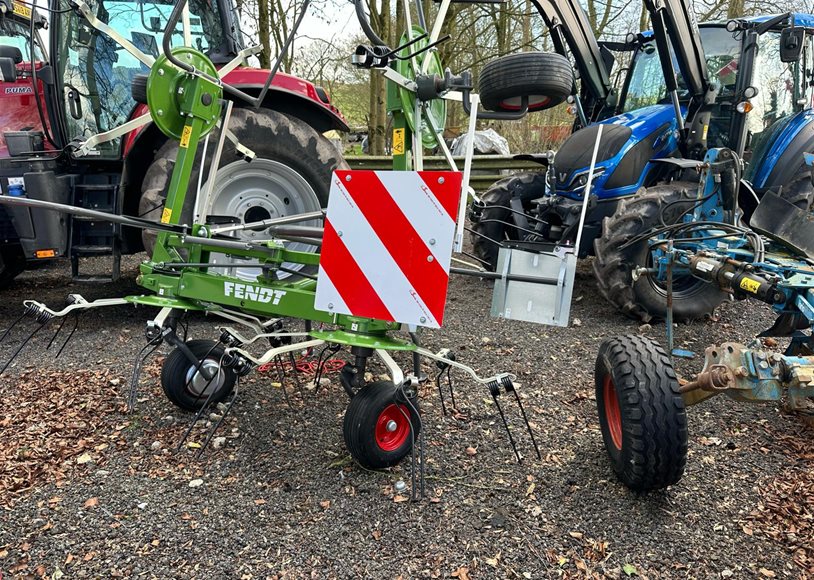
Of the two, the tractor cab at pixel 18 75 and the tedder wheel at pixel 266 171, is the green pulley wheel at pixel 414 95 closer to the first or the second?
the tedder wheel at pixel 266 171

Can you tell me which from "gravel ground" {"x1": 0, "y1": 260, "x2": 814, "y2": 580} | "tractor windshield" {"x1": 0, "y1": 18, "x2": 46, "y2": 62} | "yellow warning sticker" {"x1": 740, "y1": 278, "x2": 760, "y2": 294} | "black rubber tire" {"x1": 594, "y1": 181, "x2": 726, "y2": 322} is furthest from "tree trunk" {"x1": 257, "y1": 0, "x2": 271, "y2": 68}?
"yellow warning sticker" {"x1": 740, "y1": 278, "x2": 760, "y2": 294}

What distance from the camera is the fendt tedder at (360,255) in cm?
231

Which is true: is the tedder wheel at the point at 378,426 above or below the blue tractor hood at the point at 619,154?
below

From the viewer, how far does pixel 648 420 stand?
221 cm

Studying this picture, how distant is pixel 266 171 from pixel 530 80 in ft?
7.68

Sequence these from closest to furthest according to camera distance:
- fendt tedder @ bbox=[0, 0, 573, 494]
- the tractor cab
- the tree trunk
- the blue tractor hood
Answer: fendt tedder @ bbox=[0, 0, 573, 494], the tractor cab, the blue tractor hood, the tree trunk

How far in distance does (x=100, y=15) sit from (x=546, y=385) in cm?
391

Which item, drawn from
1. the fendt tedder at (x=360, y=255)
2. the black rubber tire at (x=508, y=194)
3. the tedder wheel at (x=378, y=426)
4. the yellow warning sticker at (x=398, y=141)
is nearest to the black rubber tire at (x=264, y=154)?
the fendt tedder at (x=360, y=255)

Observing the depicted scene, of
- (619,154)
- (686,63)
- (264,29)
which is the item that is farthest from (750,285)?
(264,29)

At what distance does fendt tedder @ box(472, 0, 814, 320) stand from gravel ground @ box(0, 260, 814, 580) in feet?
5.01

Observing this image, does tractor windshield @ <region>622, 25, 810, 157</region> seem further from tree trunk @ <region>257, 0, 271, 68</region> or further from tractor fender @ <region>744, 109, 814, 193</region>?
tree trunk @ <region>257, 0, 271, 68</region>

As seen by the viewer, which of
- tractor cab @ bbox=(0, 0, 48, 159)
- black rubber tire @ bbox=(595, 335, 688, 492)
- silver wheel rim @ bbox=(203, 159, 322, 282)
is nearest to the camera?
black rubber tire @ bbox=(595, 335, 688, 492)

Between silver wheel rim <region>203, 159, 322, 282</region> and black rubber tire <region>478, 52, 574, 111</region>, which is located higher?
black rubber tire <region>478, 52, 574, 111</region>

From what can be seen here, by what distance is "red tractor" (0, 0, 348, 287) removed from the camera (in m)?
4.02
